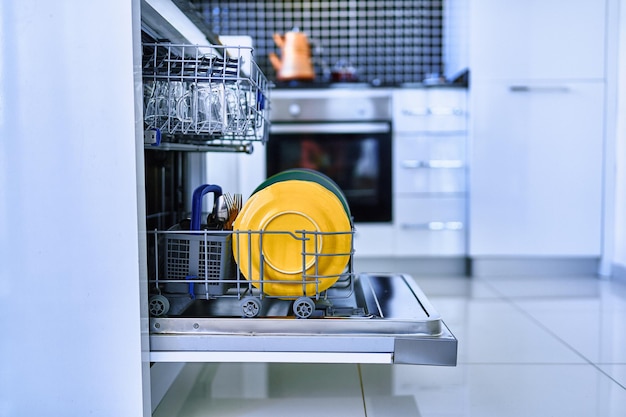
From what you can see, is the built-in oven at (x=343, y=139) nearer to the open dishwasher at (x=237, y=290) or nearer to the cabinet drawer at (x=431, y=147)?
the cabinet drawer at (x=431, y=147)

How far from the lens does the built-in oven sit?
2797mm

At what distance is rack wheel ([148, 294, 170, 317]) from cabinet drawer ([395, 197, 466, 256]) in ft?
6.46

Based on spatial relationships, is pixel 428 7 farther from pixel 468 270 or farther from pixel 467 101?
pixel 468 270

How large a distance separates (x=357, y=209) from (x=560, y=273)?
1040mm

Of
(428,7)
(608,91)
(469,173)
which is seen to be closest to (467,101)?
(469,173)

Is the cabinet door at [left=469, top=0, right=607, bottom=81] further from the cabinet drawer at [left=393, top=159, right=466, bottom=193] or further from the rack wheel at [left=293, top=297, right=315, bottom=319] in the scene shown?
the rack wheel at [left=293, top=297, right=315, bottom=319]

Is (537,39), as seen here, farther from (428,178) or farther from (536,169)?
(428,178)

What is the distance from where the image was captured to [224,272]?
40.3 inches

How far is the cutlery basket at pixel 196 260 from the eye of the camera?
103cm

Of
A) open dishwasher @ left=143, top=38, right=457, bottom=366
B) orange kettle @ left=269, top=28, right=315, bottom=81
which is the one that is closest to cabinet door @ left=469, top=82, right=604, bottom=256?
orange kettle @ left=269, top=28, right=315, bottom=81

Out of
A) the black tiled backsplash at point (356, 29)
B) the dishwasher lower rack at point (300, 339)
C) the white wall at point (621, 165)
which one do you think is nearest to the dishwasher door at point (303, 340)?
the dishwasher lower rack at point (300, 339)

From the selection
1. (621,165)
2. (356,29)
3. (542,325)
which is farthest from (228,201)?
(356,29)

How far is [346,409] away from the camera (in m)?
1.19

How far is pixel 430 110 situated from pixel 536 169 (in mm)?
580
